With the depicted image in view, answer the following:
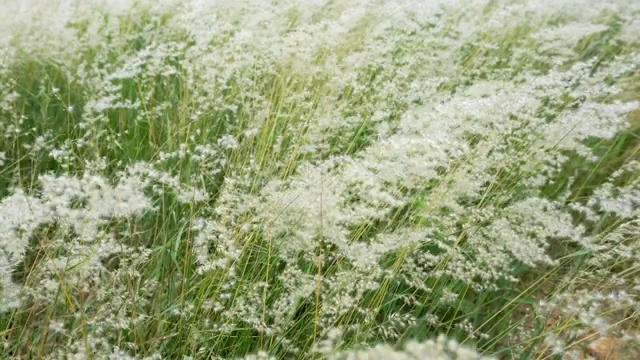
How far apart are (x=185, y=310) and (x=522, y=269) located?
1341 mm

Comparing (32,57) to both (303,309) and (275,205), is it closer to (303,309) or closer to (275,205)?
(275,205)

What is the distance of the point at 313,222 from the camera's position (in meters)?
1.76

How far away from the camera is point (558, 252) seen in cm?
223

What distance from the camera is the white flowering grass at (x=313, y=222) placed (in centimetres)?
160

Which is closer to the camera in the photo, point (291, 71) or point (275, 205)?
point (275, 205)

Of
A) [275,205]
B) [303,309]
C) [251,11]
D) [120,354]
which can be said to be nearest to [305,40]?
[251,11]

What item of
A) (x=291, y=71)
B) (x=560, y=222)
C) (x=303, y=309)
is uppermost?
(x=291, y=71)

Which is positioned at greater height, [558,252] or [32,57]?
[32,57]

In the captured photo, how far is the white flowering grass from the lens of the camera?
1.60m

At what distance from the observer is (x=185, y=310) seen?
1610 mm

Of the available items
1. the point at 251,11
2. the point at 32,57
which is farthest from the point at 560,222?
the point at 32,57

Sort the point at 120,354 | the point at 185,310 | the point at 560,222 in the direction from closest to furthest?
the point at 120,354
the point at 185,310
the point at 560,222

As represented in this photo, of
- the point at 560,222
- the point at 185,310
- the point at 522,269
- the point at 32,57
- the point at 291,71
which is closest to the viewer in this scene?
the point at 185,310

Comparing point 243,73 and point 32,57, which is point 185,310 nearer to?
point 243,73
